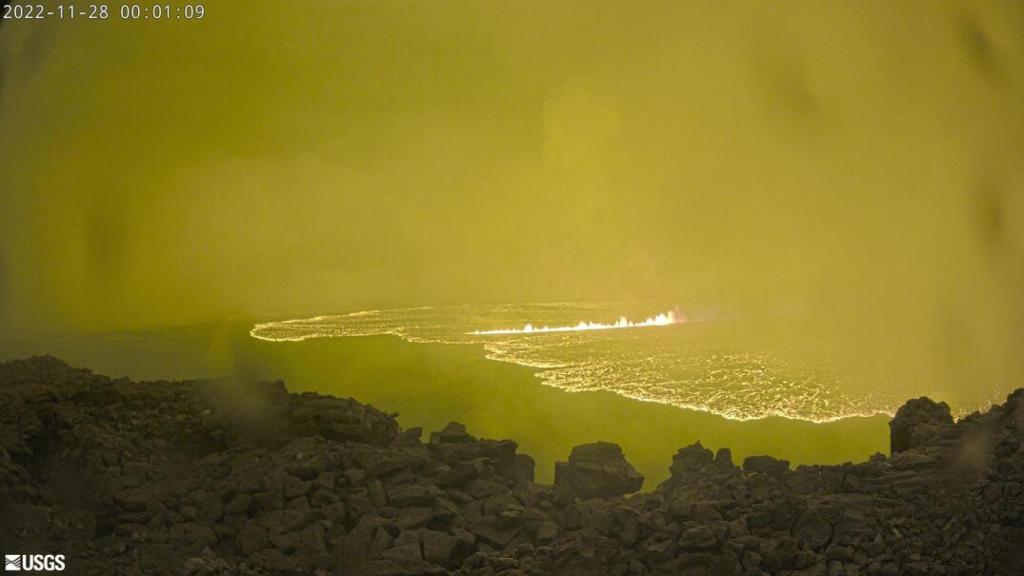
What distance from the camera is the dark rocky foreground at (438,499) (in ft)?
19.5

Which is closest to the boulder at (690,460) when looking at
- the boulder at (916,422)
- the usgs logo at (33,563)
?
the boulder at (916,422)

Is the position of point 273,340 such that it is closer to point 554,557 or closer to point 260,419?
point 260,419

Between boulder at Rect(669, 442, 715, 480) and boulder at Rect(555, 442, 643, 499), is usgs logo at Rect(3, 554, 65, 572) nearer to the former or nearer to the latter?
boulder at Rect(555, 442, 643, 499)

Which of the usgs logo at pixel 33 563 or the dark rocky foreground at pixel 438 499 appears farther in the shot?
the usgs logo at pixel 33 563

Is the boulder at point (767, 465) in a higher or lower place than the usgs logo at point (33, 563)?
higher

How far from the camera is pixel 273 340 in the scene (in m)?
8.12

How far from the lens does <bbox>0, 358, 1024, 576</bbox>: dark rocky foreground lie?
5949 millimetres

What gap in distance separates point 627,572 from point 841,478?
196cm

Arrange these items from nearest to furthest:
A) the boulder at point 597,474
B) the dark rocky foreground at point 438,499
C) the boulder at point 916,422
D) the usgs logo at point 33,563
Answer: the dark rocky foreground at point 438,499, the usgs logo at point 33,563, the boulder at point 597,474, the boulder at point 916,422

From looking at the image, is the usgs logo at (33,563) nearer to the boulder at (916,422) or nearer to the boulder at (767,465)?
the boulder at (767,465)

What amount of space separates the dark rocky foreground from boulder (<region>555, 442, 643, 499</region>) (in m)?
0.01

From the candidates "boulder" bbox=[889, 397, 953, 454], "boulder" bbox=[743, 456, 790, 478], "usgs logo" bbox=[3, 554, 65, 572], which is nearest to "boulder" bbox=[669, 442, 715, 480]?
"boulder" bbox=[743, 456, 790, 478]

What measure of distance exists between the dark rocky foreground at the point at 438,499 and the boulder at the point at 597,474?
0.6 inches

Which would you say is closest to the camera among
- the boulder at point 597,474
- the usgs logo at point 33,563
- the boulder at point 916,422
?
the usgs logo at point 33,563
